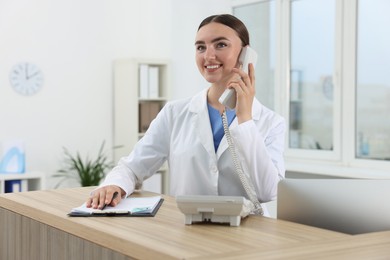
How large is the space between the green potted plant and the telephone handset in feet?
11.5

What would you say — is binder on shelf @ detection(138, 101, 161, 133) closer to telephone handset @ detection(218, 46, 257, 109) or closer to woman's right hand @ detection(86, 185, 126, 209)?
telephone handset @ detection(218, 46, 257, 109)

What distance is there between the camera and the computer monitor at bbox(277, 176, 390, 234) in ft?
5.57

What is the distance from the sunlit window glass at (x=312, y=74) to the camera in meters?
5.25

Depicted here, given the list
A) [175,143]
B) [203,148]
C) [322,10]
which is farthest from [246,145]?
[322,10]

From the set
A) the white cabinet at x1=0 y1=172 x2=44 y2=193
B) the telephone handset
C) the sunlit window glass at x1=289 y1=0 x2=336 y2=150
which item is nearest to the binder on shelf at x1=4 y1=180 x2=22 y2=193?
the white cabinet at x1=0 y1=172 x2=44 y2=193

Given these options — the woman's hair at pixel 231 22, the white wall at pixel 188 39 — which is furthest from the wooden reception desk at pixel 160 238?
the white wall at pixel 188 39

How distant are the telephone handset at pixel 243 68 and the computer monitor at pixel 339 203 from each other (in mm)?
375

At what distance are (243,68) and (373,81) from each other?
118 inches

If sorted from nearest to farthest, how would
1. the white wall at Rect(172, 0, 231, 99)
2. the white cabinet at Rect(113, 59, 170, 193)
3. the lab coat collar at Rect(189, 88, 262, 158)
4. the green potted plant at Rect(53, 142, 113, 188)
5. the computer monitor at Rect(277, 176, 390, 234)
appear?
1. the computer monitor at Rect(277, 176, 390, 234)
2. the lab coat collar at Rect(189, 88, 262, 158)
3. the green potted plant at Rect(53, 142, 113, 188)
4. the white cabinet at Rect(113, 59, 170, 193)
5. the white wall at Rect(172, 0, 231, 99)

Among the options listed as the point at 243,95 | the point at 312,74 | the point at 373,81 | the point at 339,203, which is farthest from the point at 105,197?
the point at 312,74

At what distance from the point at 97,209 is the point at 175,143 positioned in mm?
632

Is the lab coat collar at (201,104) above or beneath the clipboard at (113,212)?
above

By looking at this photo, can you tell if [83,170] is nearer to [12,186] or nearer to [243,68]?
[12,186]

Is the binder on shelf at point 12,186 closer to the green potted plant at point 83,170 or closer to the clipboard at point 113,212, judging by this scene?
the green potted plant at point 83,170
